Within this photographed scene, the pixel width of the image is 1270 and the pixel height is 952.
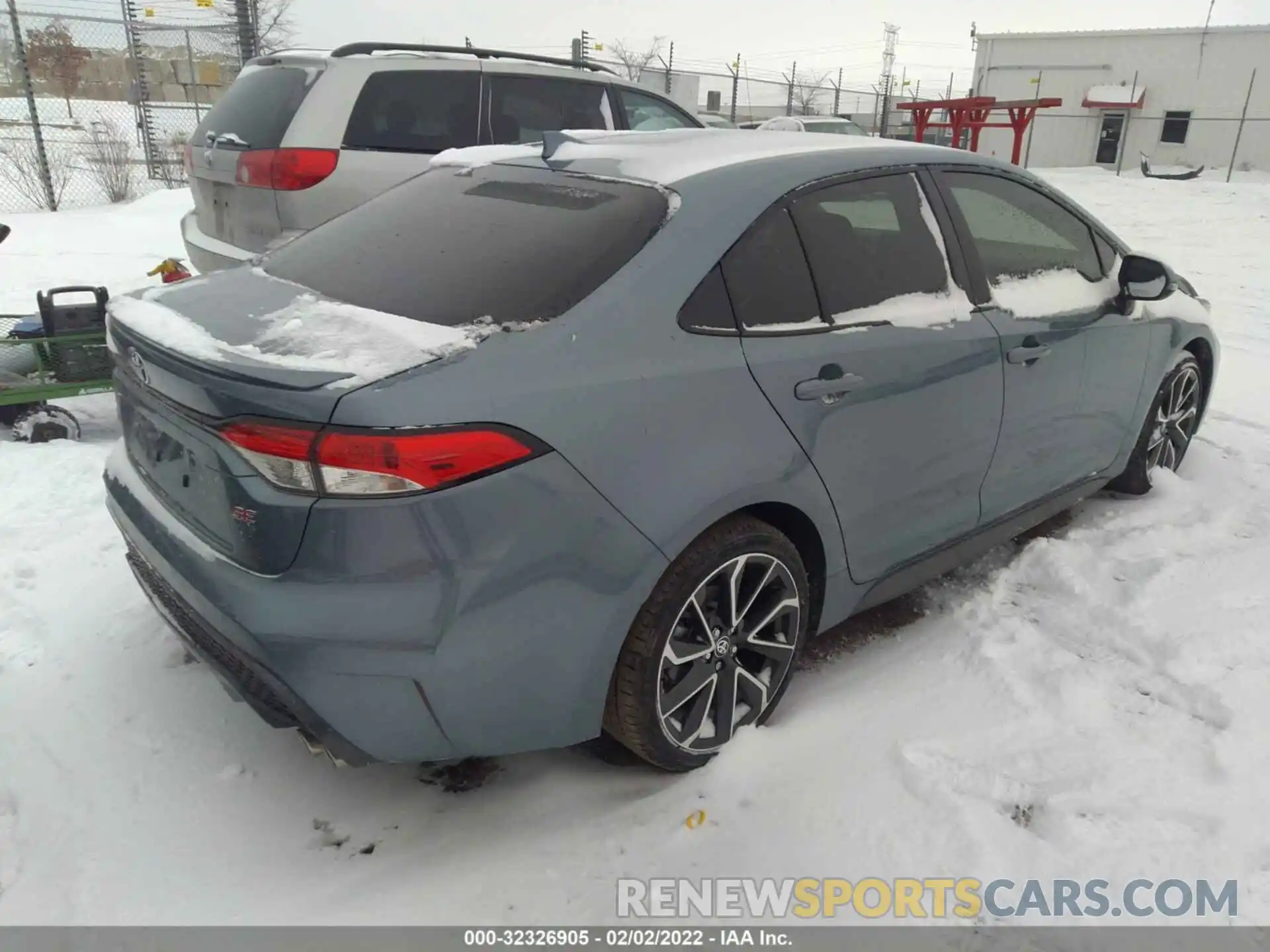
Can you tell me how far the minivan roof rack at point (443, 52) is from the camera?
17.0ft

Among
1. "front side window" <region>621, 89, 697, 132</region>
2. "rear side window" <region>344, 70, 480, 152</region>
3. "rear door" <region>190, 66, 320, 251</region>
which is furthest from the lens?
"front side window" <region>621, 89, 697, 132</region>

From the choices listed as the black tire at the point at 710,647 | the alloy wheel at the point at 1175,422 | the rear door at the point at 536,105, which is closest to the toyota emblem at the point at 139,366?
the black tire at the point at 710,647

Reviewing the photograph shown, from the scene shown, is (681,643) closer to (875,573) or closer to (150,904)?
(875,573)

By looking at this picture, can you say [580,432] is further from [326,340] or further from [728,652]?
[728,652]

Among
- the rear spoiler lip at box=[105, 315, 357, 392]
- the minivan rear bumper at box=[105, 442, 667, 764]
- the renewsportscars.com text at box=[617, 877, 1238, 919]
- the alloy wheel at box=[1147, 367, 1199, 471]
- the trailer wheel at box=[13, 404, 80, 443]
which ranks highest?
the rear spoiler lip at box=[105, 315, 357, 392]

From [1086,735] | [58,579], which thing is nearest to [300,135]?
[58,579]

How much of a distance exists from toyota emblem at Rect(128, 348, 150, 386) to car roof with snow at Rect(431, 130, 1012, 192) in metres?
1.24

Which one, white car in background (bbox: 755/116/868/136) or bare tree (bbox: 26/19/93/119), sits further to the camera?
bare tree (bbox: 26/19/93/119)

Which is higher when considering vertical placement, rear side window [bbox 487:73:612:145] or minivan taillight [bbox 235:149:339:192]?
rear side window [bbox 487:73:612:145]

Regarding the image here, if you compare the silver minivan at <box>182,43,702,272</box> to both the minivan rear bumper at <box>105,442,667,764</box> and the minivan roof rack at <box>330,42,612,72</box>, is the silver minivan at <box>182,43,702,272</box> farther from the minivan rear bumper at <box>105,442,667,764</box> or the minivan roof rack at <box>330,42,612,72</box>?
the minivan rear bumper at <box>105,442,667,764</box>

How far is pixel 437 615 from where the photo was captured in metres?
1.85

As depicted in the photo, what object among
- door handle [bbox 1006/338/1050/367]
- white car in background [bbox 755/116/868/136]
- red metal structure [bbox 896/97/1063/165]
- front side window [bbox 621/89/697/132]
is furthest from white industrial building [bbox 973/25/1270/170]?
door handle [bbox 1006/338/1050/367]

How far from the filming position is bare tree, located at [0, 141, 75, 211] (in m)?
12.5

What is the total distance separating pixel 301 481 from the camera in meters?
1.83
